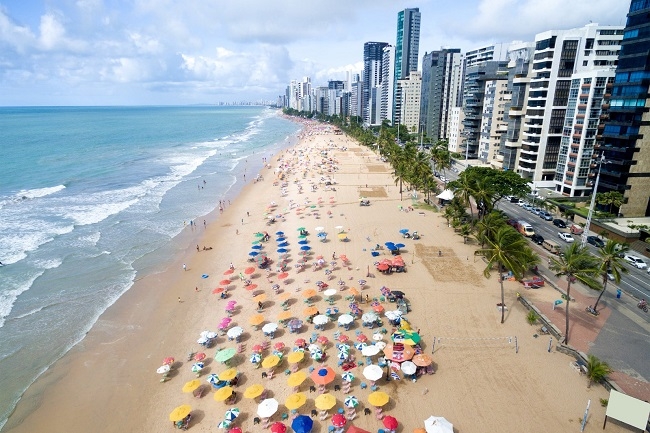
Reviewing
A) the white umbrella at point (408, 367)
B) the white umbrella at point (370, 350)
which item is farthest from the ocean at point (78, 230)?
the white umbrella at point (408, 367)

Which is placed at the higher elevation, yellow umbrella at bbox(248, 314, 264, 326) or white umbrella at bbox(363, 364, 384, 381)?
white umbrella at bbox(363, 364, 384, 381)

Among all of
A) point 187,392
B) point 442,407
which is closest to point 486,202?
point 442,407

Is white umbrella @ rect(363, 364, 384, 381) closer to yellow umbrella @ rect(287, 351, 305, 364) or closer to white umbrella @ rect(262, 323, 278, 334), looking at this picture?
yellow umbrella @ rect(287, 351, 305, 364)

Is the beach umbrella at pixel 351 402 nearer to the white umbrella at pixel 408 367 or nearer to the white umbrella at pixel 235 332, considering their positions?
the white umbrella at pixel 408 367

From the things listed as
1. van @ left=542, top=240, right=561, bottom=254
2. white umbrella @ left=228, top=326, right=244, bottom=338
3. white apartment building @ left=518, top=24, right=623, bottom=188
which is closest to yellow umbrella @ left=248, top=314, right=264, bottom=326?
white umbrella @ left=228, top=326, right=244, bottom=338

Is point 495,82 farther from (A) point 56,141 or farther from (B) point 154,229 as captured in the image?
(A) point 56,141

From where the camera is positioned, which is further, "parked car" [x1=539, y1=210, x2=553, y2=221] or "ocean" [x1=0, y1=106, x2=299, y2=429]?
"parked car" [x1=539, y1=210, x2=553, y2=221]

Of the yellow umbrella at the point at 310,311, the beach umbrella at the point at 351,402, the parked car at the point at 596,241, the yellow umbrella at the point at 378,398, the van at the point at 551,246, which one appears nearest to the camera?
the yellow umbrella at the point at 378,398
